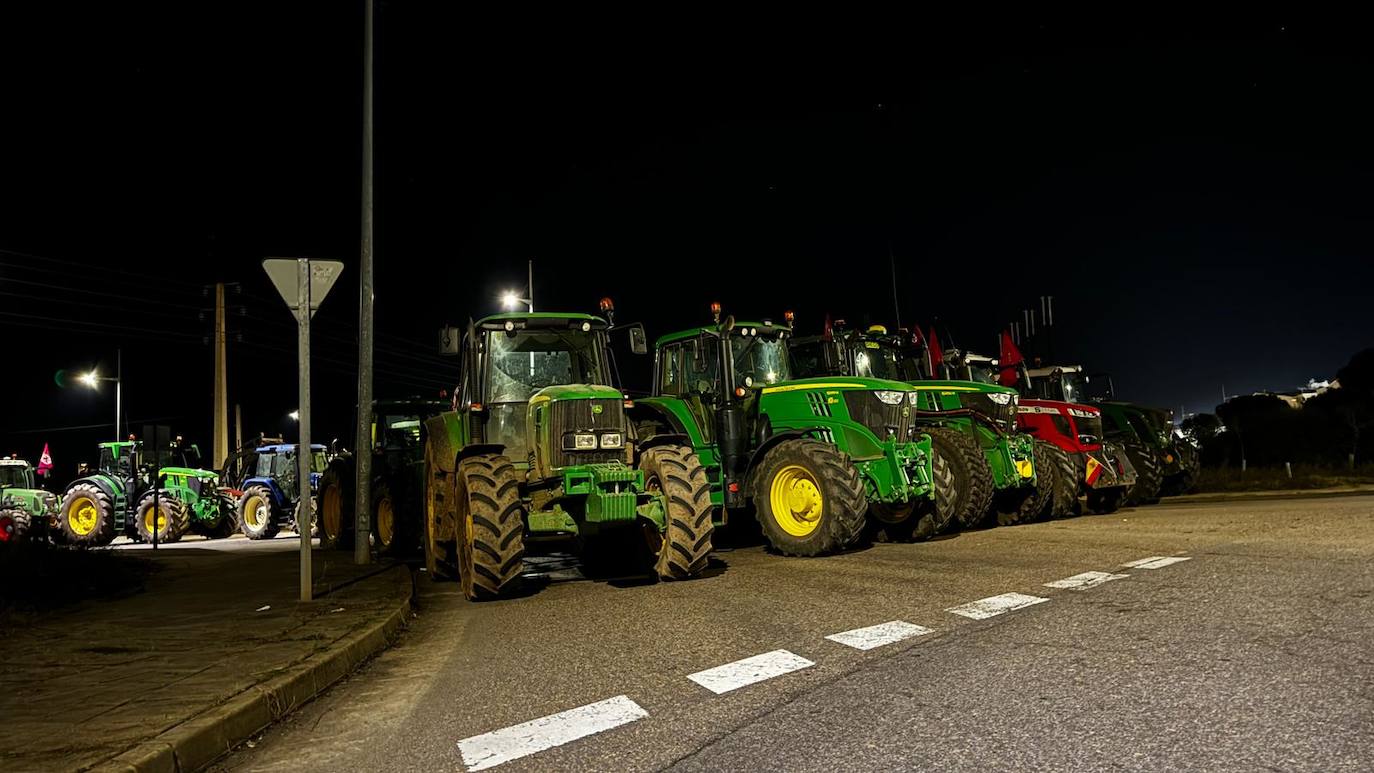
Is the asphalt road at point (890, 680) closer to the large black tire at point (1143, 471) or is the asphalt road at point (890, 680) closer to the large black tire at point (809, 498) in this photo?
the large black tire at point (809, 498)

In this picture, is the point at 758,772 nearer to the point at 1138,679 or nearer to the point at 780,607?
the point at 1138,679

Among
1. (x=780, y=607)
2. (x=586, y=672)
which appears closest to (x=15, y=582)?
(x=586, y=672)

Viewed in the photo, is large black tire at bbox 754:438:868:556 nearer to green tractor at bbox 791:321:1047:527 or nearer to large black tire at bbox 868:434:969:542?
large black tire at bbox 868:434:969:542

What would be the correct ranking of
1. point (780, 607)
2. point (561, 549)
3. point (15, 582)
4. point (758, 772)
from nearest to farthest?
point (758, 772) < point (780, 607) < point (15, 582) < point (561, 549)

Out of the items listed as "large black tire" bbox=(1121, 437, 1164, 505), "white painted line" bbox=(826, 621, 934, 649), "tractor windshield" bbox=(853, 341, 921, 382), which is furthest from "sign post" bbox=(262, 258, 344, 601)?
"large black tire" bbox=(1121, 437, 1164, 505)

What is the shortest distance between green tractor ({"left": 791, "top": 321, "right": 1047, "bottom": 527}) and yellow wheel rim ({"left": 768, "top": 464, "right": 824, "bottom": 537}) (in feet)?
10.7

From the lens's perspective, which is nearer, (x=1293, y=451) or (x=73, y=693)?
(x=73, y=693)

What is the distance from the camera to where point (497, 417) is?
988 cm

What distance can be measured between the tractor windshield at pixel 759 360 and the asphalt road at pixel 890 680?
4.35 metres

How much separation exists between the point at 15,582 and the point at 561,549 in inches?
285

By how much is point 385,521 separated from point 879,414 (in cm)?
806

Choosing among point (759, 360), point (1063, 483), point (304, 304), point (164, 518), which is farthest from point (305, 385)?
point (164, 518)

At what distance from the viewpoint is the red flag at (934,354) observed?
18.0 metres

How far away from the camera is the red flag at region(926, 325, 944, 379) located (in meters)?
18.0
